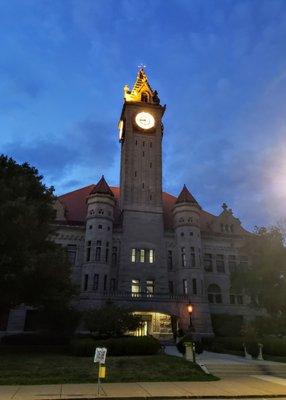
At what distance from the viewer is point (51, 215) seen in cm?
3152

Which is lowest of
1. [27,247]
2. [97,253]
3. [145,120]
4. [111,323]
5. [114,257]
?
[111,323]

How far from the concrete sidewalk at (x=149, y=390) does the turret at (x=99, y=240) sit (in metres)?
30.6

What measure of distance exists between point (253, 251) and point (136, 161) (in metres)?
26.4

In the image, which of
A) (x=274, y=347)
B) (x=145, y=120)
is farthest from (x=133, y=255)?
(x=274, y=347)

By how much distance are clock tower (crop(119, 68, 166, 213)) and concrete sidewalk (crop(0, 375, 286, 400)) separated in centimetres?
3880

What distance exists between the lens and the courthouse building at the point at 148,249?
47438 mm

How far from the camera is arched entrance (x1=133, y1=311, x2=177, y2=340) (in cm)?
4694

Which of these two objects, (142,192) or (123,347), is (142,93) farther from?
(123,347)

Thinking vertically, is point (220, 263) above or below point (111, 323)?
above

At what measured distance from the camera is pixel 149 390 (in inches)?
629

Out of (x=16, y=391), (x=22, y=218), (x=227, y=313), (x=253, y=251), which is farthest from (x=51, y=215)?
(x=227, y=313)

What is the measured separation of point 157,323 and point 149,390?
32.3 metres

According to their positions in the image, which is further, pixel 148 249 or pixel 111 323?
pixel 148 249

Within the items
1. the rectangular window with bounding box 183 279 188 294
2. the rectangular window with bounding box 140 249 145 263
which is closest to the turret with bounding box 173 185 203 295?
the rectangular window with bounding box 183 279 188 294
